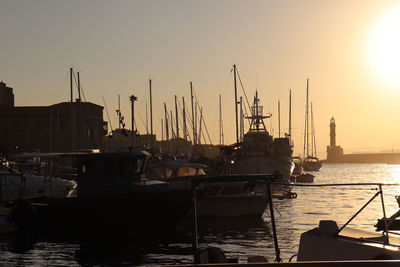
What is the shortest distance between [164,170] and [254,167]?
86.8 feet

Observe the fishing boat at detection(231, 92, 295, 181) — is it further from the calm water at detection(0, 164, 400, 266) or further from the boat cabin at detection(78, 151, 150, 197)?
the boat cabin at detection(78, 151, 150, 197)

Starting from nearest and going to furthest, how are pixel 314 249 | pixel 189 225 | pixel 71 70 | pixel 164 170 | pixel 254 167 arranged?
1. pixel 314 249
2. pixel 189 225
3. pixel 164 170
4. pixel 254 167
5. pixel 71 70

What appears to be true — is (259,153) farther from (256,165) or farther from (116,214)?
(116,214)

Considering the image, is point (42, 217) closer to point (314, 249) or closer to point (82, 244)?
point (82, 244)

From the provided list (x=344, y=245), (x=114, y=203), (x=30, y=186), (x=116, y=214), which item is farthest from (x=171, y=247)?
(x=30, y=186)

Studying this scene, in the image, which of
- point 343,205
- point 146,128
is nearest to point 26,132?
point 146,128

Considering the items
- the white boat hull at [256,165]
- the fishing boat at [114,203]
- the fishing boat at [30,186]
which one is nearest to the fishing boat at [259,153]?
the white boat hull at [256,165]

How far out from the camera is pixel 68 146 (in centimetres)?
14925

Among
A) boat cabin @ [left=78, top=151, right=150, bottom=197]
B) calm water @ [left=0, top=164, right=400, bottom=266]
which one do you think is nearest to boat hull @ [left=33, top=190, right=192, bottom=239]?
boat cabin @ [left=78, top=151, right=150, bottom=197]

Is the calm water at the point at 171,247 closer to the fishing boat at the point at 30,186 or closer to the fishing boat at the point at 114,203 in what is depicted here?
the fishing boat at the point at 114,203

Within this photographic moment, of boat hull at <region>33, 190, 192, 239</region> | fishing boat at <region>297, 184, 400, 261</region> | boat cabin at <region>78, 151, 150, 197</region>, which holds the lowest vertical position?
boat hull at <region>33, 190, 192, 239</region>

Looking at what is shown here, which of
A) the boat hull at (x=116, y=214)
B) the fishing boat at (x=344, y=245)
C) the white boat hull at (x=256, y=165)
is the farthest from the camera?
the white boat hull at (x=256, y=165)

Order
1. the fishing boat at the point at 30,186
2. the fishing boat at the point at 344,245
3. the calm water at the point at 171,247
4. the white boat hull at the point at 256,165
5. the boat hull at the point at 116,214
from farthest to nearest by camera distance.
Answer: the white boat hull at the point at 256,165 < the fishing boat at the point at 30,186 < the boat hull at the point at 116,214 < the calm water at the point at 171,247 < the fishing boat at the point at 344,245

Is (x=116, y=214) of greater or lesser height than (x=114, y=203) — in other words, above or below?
below
